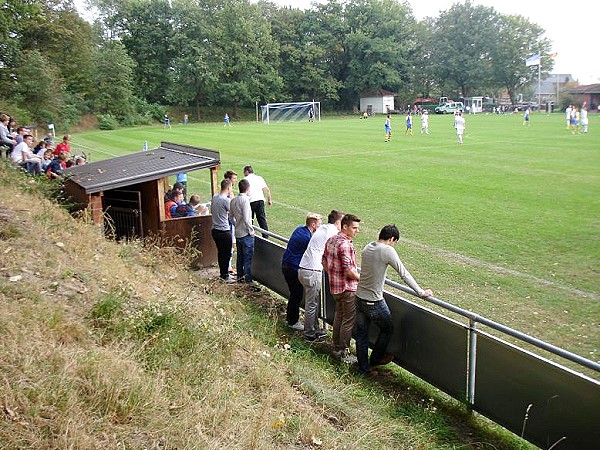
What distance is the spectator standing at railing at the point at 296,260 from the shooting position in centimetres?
815

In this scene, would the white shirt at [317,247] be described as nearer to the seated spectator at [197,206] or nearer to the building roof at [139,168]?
the building roof at [139,168]

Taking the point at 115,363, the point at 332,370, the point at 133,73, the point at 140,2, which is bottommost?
the point at 332,370

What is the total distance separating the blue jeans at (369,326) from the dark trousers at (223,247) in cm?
397

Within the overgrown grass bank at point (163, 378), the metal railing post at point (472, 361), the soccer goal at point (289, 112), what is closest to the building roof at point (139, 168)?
the overgrown grass bank at point (163, 378)

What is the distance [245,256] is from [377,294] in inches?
150

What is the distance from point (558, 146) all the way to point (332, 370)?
89.1ft

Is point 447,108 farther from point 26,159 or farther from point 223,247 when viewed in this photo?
point 223,247

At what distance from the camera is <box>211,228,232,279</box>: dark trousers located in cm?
1054

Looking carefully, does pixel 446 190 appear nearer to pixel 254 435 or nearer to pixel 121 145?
pixel 254 435

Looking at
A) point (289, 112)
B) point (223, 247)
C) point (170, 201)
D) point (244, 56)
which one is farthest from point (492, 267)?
point (244, 56)

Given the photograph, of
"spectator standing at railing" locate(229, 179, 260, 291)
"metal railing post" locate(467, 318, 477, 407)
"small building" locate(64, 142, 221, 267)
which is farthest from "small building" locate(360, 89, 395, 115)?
"metal railing post" locate(467, 318, 477, 407)

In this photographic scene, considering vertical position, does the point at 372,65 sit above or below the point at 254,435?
above

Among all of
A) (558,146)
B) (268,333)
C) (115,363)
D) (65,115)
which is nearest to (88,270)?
(268,333)

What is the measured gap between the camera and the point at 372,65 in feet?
268
